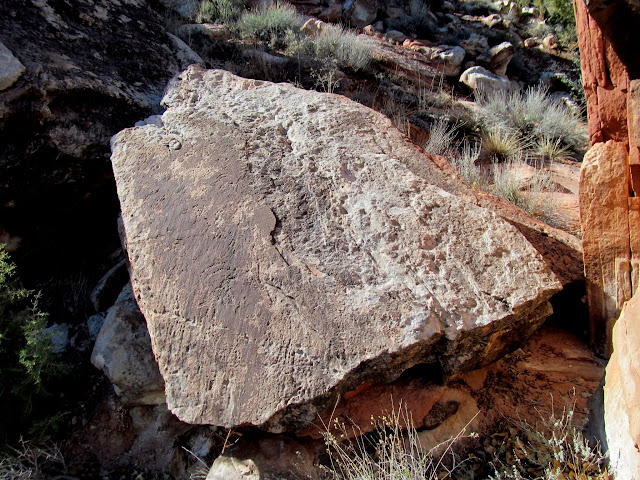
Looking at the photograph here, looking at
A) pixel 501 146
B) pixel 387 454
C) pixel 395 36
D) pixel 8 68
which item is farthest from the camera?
pixel 395 36

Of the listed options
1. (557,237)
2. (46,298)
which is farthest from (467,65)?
(46,298)

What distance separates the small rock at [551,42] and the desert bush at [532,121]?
4000mm

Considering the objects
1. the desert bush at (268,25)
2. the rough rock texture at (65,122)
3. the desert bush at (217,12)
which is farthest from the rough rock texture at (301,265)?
the desert bush at (217,12)

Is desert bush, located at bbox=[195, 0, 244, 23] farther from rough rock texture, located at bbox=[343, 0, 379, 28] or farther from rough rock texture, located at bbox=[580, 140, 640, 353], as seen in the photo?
rough rock texture, located at bbox=[580, 140, 640, 353]

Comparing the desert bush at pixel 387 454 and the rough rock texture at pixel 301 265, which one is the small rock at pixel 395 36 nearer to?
the rough rock texture at pixel 301 265

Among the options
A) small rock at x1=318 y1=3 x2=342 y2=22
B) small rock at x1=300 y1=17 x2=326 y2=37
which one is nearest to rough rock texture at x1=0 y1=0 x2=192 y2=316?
small rock at x1=300 y1=17 x2=326 y2=37

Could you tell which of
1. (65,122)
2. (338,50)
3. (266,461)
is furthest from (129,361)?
(338,50)

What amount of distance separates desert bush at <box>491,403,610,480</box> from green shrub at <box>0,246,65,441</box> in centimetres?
225

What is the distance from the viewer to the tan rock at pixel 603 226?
2.23 meters

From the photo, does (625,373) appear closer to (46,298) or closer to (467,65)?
(46,298)

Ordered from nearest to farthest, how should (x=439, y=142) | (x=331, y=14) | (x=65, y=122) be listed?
(x=65, y=122) < (x=439, y=142) < (x=331, y=14)

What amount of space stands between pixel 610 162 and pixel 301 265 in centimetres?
153

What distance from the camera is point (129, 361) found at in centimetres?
246

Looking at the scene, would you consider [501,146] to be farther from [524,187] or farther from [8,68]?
[8,68]
